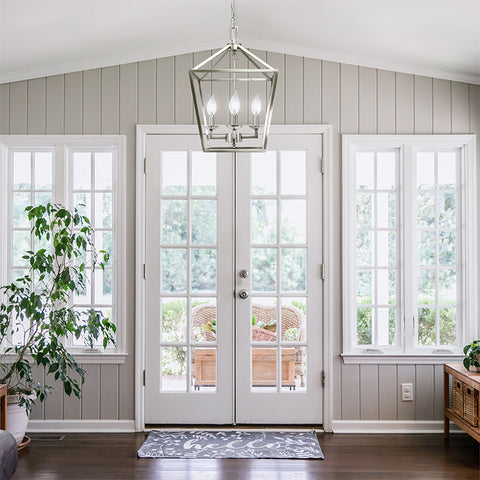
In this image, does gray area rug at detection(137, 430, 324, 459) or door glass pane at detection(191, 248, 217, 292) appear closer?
gray area rug at detection(137, 430, 324, 459)

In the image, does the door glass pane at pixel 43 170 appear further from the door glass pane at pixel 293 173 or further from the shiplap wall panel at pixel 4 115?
the door glass pane at pixel 293 173

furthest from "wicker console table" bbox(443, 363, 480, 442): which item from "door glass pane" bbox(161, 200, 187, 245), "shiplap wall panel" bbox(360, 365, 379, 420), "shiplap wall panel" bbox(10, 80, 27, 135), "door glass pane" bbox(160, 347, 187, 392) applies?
"shiplap wall panel" bbox(10, 80, 27, 135)

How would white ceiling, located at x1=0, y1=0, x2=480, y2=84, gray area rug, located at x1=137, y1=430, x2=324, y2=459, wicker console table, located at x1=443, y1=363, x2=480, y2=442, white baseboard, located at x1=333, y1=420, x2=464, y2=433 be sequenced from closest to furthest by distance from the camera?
white ceiling, located at x1=0, y1=0, x2=480, y2=84
wicker console table, located at x1=443, y1=363, x2=480, y2=442
gray area rug, located at x1=137, y1=430, x2=324, y2=459
white baseboard, located at x1=333, y1=420, x2=464, y2=433

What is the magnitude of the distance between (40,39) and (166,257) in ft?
5.46

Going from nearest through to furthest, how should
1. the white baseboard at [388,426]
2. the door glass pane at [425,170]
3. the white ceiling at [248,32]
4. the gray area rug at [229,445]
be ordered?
the white ceiling at [248,32]
the gray area rug at [229,445]
the white baseboard at [388,426]
the door glass pane at [425,170]

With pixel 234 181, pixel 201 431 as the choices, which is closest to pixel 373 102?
pixel 234 181

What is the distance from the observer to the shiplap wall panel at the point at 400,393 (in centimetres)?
382

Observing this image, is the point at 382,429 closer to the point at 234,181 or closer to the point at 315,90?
the point at 234,181

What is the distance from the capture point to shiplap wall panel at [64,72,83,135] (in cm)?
388

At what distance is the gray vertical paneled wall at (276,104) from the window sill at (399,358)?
150mm

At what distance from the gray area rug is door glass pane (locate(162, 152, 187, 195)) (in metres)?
1.73

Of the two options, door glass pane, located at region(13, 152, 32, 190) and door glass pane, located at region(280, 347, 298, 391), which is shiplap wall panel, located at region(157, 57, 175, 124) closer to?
door glass pane, located at region(13, 152, 32, 190)

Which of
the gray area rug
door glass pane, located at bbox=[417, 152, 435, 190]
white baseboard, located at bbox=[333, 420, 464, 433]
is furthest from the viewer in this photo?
door glass pane, located at bbox=[417, 152, 435, 190]

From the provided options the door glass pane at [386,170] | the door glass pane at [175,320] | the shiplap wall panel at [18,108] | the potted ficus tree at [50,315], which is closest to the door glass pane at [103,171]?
the potted ficus tree at [50,315]
